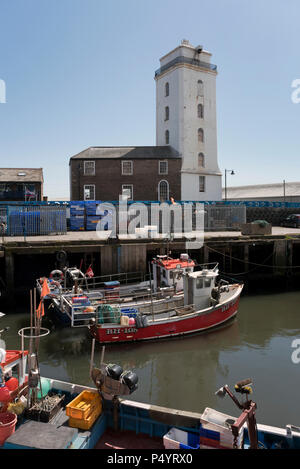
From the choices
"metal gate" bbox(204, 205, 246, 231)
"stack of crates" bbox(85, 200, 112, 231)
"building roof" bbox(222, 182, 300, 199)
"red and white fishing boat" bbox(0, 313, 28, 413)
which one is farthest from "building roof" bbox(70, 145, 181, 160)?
"red and white fishing boat" bbox(0, 313, 28, 413)

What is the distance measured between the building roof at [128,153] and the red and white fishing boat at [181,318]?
75.1 feet

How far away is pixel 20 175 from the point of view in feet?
127

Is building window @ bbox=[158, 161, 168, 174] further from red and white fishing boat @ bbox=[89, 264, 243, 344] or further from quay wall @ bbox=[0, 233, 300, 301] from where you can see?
red and white fishing boat @ bbox=[89, 264, 243, 344]

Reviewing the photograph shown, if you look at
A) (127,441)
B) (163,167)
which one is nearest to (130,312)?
(127,441)

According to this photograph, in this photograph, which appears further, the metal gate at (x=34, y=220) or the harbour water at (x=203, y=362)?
the metal gate at (x=34, y=220)

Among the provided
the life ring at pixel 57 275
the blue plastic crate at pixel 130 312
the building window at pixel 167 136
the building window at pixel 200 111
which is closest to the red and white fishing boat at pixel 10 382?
the blue plastic crate at pixel 130 312

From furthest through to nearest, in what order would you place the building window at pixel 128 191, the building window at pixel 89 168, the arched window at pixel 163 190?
the arched window at pixel 163 190 < the building window at pixel 128 191 < the building window at pixel 89 168

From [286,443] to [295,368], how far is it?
6.44 metres

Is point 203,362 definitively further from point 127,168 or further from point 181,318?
point 127,168

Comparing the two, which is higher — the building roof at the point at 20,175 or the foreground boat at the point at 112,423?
the building roof at the point at 20,175

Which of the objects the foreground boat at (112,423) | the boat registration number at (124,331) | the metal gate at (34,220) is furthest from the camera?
the metal gate at (34,220)

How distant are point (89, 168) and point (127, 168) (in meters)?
3.83

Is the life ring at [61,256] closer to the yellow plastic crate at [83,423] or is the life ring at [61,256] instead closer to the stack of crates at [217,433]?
the yellow plastic crate at [83,423]

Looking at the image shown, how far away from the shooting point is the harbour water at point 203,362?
10297 mm
